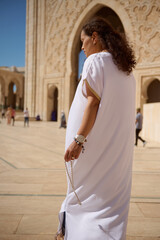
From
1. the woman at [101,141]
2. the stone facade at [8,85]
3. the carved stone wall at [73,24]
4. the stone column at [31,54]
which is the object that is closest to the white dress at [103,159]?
the woman at [101,141]

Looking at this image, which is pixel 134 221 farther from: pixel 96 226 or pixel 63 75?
pixel 63 75

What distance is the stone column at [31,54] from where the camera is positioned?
20156 millimetres

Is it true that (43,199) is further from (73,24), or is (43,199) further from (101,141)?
(73,24)

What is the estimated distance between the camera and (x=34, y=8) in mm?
19891

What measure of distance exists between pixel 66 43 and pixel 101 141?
1792 centimetres

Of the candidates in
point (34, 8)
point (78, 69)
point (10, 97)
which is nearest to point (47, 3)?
point (34, 8)

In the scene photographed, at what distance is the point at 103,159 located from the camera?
1313 millimetres

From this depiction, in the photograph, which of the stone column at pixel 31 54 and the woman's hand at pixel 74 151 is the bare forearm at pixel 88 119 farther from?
the stone column at pixel 31 54

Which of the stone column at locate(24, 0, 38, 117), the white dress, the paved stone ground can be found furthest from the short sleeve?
the stone column at locate(24, 0, 38, 117)

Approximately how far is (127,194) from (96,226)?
11.7 inches

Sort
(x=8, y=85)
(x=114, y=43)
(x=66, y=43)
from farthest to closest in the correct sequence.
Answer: (x=8, y=85), (x=66, y=43), (x=114, y=43)

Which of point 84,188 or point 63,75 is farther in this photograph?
point 63,75

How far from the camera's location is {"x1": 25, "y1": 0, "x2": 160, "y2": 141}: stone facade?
45.7 ft

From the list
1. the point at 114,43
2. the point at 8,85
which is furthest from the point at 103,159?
the point at 8,85
